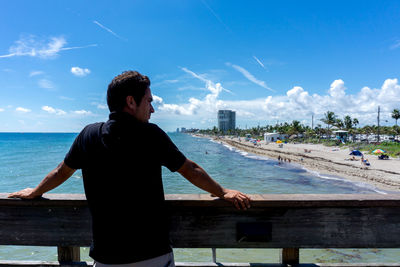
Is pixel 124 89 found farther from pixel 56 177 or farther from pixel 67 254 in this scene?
pixel 67 254

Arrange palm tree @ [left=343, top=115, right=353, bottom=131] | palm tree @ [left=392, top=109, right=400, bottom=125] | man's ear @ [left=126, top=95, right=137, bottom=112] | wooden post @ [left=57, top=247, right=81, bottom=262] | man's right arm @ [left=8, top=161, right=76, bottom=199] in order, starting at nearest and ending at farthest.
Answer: man's ear @ [left=126, top=95, right=137, bottom=112]
man's right arm @ [left=8, top=161, right=76, bottom=199]
wooden post @ [left=57, top=247, right=81, bottom=262]
palm tree @ [left=392, top=109, right=400, bottom=125]
palm tree @ [left=343, top=115, right=353, bottom=131]

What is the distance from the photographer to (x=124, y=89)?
56.4 inches

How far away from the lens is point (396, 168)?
28016 mm

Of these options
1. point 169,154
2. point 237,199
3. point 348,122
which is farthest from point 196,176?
point 348,122

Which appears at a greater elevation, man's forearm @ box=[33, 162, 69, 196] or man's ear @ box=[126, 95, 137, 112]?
man's ear @ box=[126, 95, 137, 112]

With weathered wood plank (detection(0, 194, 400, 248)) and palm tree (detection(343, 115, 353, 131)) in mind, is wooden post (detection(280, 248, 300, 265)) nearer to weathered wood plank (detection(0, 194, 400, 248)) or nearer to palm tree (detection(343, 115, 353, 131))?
weathered wood plank (detection(0, 194, 400, 248))

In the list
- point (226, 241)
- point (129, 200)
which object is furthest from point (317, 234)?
point (129, 200)

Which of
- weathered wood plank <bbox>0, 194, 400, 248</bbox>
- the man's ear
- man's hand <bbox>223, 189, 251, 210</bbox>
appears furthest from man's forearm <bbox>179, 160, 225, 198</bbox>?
the man's ear

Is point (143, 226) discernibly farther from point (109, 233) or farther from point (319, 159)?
point (319, 159)

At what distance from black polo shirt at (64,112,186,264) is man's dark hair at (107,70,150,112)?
81 mm

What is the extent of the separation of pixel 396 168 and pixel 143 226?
35.8 metres

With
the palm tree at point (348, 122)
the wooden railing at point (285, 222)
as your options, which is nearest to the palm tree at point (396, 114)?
the palm tree at point (348, 122)

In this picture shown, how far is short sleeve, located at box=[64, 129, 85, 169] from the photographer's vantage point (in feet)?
4.71

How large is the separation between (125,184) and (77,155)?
0.39m
